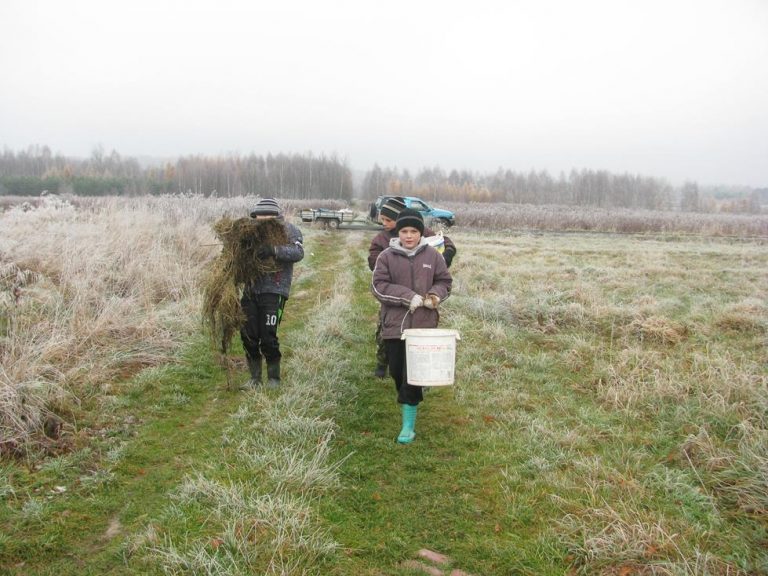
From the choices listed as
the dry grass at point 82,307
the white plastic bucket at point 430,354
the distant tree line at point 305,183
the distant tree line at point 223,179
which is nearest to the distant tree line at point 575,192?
the distant tree line at point 305,183

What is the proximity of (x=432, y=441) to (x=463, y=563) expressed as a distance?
149 centimetres

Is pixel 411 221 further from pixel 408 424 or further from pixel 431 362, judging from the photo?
pixel 408 424

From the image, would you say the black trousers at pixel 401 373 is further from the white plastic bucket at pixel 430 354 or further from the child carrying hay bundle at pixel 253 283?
the child carrying hay bundle at pixel 253 283

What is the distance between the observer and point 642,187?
254 ft

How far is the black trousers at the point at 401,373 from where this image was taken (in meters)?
4.23

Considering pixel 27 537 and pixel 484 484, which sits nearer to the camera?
pixel 27 537

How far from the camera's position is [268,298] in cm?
510

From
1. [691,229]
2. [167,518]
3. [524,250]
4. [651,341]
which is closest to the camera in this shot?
[167,518]

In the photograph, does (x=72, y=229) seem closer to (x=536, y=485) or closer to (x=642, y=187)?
(x=536, y=485)

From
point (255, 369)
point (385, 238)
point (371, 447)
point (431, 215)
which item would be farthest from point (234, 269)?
point (431, 215)

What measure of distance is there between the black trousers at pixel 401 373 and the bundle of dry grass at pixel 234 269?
154 cm

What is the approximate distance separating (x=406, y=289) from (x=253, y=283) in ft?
5.52

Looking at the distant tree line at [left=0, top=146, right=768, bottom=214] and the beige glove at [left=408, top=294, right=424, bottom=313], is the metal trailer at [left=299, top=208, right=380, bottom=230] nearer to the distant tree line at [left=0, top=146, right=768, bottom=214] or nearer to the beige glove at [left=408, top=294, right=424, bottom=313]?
the beige glove at [left=408, top=294, right=424, bottom=313]

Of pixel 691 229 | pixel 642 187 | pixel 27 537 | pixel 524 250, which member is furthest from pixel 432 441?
pixel 642 187
